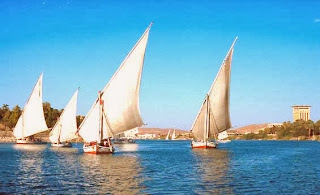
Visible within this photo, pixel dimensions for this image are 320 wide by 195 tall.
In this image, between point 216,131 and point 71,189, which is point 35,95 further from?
point 71,189

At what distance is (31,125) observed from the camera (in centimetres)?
12225

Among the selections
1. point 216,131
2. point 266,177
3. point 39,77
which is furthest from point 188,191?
point 39,77

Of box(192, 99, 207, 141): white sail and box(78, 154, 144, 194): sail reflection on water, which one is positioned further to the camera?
box(192, 99, 207, 141): white sail

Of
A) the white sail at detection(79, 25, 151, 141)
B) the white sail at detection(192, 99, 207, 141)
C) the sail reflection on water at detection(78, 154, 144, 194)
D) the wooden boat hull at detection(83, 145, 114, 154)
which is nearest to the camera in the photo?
the sail reflection on water at detection(78, 154, 144, 194)

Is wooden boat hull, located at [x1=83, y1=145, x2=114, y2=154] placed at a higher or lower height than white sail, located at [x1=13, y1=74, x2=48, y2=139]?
lower

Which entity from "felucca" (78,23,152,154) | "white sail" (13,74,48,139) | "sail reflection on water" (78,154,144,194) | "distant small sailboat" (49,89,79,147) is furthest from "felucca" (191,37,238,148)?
"white sail" (13,74,48,139)

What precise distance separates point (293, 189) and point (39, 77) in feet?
306

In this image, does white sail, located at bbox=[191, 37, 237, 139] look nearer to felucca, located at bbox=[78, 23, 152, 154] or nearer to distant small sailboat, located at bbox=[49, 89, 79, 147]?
felucca, located at bbox=[78, 23, 152, 154]

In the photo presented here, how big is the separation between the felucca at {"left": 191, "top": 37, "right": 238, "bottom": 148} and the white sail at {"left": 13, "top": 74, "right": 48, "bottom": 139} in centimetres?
4680

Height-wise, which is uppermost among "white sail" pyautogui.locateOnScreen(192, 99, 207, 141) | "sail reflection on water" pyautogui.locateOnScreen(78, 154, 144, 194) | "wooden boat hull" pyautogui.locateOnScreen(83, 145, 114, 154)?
"white sail" pyautogui.locateOnScreen(192, 99, 207, 141)

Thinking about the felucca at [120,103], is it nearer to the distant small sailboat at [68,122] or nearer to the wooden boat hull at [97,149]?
the wooden boat hull at [97,149]

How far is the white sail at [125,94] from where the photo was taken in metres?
62.1

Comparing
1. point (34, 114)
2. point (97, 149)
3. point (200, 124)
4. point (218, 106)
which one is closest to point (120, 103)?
point (97, 149)

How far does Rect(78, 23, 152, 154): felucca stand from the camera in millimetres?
62156
